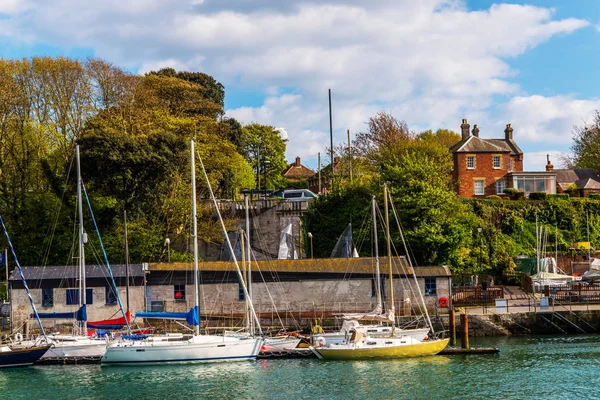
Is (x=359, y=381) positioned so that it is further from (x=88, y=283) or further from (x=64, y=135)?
(x=64, y=135)

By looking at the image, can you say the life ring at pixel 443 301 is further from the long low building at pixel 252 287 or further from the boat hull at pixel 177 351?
the boat hull at pixel 177 351

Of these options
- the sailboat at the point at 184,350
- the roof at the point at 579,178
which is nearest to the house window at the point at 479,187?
the roof at the point at 579,178

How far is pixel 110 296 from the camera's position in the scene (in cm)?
5019

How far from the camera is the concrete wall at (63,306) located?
49219 millimetres

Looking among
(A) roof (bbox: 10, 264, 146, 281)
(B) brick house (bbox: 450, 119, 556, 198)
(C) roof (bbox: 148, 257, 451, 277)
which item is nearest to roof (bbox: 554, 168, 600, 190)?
(B) brick house (bbox: 450, 119, 556, 198)

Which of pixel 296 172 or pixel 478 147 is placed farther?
pixel 296 172

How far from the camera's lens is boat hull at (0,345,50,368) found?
41906 millimetres

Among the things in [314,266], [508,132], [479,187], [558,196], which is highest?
[508,132]

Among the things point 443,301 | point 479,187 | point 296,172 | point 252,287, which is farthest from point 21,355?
point 296,172

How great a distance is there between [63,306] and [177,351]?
466 inches

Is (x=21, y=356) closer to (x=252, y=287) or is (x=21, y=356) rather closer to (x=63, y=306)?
(x=63, y=306)

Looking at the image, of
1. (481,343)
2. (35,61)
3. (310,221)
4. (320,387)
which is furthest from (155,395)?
(35,61)

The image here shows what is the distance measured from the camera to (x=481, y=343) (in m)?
46.4

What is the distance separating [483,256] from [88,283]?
107ft
